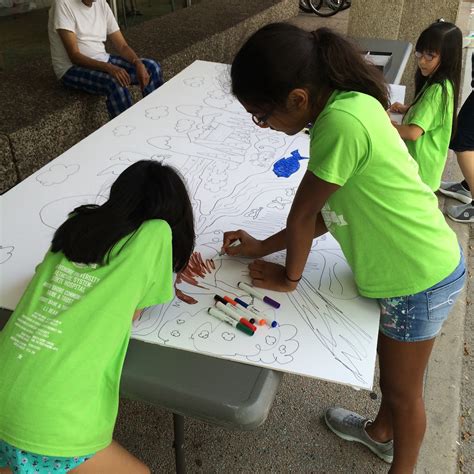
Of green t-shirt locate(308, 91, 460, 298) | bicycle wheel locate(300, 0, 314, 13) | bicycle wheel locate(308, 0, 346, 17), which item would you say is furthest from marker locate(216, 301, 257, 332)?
bicycle wheel locate(300, 0, 314, 13)

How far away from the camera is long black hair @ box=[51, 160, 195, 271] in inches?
43.8

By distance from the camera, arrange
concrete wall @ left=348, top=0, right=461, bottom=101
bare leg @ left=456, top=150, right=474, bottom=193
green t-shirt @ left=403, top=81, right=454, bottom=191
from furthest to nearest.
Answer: concrete wall @ left=348, top=0, right=461, bottom=101 → bare leg @ left=456, top=150, right=474, bottom=193 → green t-shirt @ left=403, top=81, right=454, bottom=191

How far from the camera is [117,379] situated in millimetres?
1088

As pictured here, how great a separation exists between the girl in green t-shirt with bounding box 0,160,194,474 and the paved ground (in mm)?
715

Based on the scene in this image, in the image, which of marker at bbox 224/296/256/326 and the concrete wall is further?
the concrete wall

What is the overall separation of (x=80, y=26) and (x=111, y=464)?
276 centimetres

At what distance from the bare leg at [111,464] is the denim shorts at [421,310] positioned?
27.2 inches

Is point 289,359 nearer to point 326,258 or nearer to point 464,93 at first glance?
point 326,258

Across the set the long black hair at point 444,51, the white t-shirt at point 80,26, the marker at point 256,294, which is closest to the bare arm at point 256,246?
the marker at point 256,294

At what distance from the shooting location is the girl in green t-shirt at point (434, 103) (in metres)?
2.22

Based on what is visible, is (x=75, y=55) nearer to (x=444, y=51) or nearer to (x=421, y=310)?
(x=444, y=51)

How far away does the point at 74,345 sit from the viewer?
1.04 meters

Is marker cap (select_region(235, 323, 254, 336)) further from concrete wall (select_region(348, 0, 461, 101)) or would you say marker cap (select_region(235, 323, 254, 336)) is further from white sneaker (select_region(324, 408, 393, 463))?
concrete wall (select_region(348, 0, 461, 101))

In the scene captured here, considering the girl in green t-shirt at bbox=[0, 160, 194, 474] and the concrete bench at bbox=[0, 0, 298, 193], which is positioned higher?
the girl in green t-shirt at bbox=[0, 160, 194, 474]
